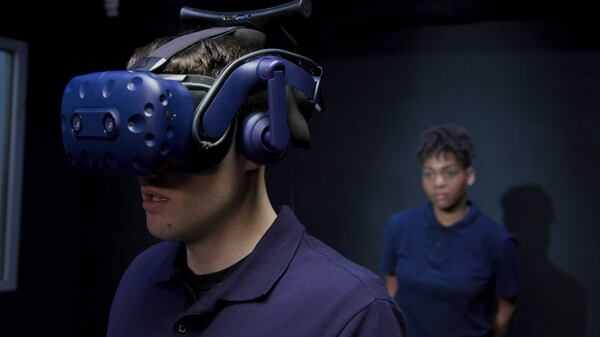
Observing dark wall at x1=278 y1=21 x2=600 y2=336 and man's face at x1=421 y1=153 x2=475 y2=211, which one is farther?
dark wall at x1=278 y1=21 x2=600 y2=336

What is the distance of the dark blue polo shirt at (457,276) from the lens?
2.42 meters

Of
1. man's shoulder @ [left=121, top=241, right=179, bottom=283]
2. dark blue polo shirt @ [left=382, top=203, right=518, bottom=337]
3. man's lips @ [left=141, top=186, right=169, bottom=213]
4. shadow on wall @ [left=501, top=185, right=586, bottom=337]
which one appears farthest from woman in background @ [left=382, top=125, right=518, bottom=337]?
man's lips @ [left=141, top=186, right=169, bottom=213]

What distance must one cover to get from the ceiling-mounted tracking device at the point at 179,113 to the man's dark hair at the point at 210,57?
1 centimetres

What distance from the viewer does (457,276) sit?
96.3 inches

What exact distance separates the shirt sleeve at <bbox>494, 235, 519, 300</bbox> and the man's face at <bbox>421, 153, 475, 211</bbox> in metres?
0.23

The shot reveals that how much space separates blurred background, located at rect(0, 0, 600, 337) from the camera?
297 cm

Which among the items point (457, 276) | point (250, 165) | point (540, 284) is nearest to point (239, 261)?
point (250, 165)

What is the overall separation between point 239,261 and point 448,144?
5.61 ft

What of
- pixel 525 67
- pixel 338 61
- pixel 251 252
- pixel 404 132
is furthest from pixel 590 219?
pixel 251 252

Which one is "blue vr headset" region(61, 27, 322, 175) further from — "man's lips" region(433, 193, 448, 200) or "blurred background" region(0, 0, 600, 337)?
"blurred background" region(0, 0, 600, 337)

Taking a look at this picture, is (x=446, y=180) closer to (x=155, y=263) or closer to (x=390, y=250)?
(x=390, y=250)

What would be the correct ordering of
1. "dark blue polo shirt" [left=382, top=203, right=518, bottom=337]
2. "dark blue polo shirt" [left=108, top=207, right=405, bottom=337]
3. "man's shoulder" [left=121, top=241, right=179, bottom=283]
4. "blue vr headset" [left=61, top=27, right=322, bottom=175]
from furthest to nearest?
"dark blue polo shirt" [left=382, top=203, right=518, bottom=337] → "man's shoulder" [left=121, top=241, right=179, bottom=283] → "dark blue polo shirt" [left=108, top=207, right=405, bottom=337] → "blue vr headset" [left=61, top=27, right=322, bottom=175]

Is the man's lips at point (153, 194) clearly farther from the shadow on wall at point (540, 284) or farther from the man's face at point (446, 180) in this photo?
the shadow on wall at point (540, 284)

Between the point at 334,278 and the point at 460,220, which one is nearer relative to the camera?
the point at 334,278
